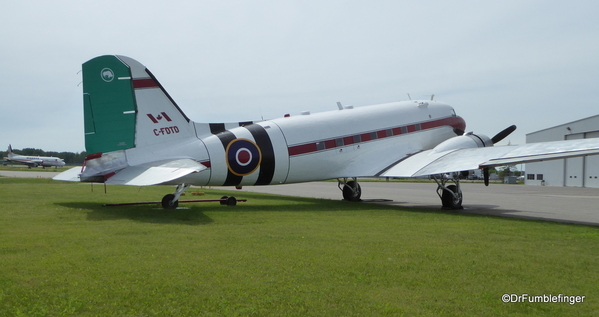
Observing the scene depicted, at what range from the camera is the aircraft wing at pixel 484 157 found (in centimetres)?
1397

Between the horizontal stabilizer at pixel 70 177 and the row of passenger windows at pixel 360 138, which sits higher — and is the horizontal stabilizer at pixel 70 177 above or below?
below

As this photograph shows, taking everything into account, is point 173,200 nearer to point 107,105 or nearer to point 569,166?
point 107,105

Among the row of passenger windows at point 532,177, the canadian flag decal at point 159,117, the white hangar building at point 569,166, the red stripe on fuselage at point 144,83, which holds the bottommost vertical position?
the row of passenger windows at point 532,177

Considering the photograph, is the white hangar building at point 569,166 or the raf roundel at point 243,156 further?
the white hangar building at point 569,166

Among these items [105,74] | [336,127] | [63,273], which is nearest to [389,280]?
[63,273]

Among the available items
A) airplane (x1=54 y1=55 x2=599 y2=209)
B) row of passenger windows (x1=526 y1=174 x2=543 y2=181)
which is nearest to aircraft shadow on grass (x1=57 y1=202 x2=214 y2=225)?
airplane (x1=54 y1=55 x2=599 y2=209)

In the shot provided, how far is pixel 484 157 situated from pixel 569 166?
43.0m

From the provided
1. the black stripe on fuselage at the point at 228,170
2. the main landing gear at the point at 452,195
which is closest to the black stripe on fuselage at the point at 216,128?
the black stripe on fuselage at the point at 228,170

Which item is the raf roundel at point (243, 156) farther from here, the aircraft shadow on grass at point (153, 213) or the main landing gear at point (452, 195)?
the main landing gear at point (452, 195)

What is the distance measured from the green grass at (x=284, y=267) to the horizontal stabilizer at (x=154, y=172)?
3.91 feet

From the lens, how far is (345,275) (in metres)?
6.77

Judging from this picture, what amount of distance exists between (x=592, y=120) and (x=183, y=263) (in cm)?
5423

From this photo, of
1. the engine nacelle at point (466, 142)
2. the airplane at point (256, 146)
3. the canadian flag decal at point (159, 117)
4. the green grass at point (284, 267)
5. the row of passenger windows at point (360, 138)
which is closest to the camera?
the green grass at point (284, 267)

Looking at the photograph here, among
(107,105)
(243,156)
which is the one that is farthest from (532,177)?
(107,105)
